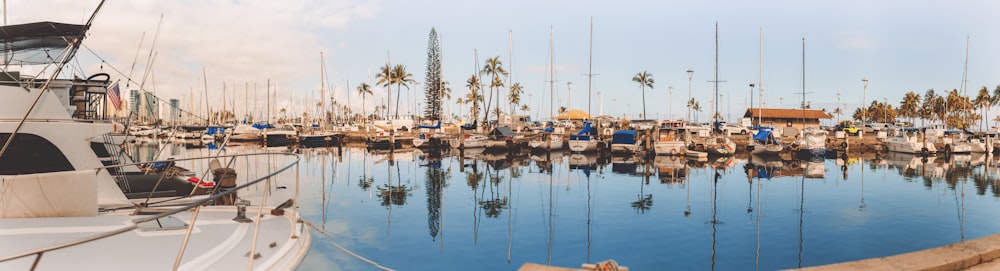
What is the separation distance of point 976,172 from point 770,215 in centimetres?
3347

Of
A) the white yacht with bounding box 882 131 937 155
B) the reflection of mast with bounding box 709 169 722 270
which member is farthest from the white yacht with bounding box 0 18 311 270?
the white yacht with bounding box 882 131 937 155

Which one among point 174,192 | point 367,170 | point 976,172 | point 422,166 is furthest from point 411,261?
point 976,172

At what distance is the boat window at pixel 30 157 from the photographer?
12.8m

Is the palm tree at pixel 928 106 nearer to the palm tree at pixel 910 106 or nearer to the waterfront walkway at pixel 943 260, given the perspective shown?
the palm tree at pixel 910 106

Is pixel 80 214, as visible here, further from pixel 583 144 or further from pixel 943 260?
pixel 583 144

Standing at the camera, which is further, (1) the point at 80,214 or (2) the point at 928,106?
(2) the point at 928,106

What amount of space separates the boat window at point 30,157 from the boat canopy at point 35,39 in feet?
9.41

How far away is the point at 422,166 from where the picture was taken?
1857 inches

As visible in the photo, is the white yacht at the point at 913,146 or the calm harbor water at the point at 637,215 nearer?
the calm harbor water at the point at 637,215

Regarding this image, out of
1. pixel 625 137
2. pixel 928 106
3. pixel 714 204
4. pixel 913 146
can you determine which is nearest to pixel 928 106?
pixel 928 106

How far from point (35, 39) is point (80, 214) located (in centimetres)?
845

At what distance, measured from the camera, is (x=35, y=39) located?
15.2 metres

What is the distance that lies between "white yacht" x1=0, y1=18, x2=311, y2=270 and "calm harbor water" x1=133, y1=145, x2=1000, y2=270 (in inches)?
138

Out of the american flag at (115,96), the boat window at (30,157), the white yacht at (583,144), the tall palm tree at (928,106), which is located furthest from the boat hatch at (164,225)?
the tall palm tree at (928,106)
